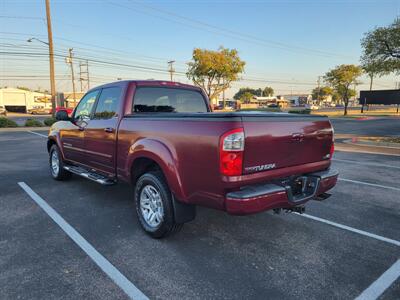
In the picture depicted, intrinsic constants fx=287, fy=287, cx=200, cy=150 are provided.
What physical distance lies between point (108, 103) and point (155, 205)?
1.93 metres

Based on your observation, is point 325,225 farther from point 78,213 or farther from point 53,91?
point 53,91

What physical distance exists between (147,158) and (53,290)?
1.71m

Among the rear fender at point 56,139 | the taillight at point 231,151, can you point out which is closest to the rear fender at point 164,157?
the taillight at point 231,151

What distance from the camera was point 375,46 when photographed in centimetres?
1370

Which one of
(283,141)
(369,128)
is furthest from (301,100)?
(283,141)

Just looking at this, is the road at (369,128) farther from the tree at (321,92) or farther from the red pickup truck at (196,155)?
the tree at (321,92)

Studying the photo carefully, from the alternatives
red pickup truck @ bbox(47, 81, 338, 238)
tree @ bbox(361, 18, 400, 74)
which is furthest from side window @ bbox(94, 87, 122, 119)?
tree @ bbox(361, 18, 400, 74)

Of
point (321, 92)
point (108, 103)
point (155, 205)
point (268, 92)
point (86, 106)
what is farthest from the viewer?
point (268, 92)

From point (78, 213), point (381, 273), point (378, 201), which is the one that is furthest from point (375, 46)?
point (78, 213)

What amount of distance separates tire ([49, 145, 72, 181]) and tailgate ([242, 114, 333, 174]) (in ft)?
15.5

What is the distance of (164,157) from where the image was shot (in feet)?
10.6

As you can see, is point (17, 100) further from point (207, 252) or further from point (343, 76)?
point (207, 252)

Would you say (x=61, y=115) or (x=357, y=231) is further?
(x=61, y=115)

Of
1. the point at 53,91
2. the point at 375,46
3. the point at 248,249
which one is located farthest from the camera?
the point at 53,91
